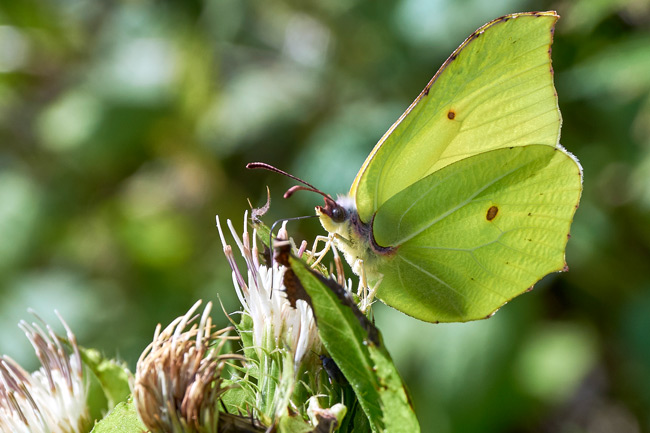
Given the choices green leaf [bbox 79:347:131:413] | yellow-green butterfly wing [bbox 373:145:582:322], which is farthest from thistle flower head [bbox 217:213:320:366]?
yellow-green butterfly wing [bbox 373:145:582:322]

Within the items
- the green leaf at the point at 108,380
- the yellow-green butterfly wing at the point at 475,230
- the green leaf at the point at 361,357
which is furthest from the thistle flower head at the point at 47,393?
the yellow-green butterfly wing at the point at 475,230

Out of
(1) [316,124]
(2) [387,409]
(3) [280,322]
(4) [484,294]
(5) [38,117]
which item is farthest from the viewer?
(5) [38,117]

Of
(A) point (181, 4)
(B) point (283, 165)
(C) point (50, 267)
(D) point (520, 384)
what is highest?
(A) point (181, 4)

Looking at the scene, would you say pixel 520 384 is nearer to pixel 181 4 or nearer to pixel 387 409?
pixel 387 409

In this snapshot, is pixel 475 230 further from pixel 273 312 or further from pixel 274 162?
pixel 274 162

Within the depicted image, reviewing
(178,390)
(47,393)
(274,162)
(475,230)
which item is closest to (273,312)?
(178,390)

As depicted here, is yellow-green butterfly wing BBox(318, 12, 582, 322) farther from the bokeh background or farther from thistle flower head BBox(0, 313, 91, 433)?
the bokeh background

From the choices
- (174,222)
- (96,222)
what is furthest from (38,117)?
(174,222)

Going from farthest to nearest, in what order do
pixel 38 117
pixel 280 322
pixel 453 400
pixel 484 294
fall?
pixel 38 117 → pixel 453 400 → pixel 484 294 → pixel 280 322
